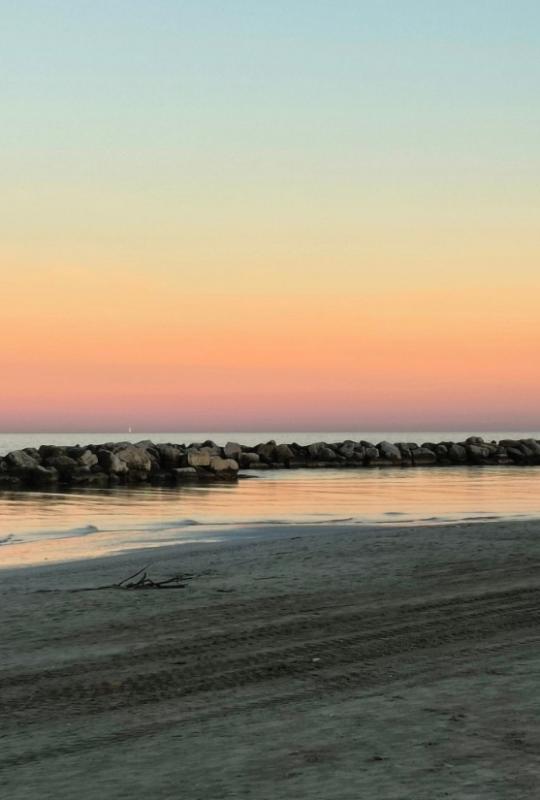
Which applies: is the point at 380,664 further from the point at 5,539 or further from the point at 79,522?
the point at 79,522

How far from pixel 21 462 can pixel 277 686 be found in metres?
40.1

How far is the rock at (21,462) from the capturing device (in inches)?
1746

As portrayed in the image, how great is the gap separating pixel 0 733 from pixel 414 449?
6232 cm

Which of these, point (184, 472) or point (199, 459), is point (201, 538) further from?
point (199, 459)

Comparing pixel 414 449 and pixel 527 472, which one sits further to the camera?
pixel 414 449

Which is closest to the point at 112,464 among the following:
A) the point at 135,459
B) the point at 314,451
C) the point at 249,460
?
the point at 135,459

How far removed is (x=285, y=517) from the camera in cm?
2516

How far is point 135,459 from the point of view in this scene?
46031 millimetres

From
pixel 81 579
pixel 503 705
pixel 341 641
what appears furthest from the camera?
pixel 81 579

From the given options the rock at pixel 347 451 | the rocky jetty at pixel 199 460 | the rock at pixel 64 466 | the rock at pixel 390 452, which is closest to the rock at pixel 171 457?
the rocky jetty at pixel 199 460

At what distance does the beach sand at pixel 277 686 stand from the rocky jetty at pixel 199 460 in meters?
28.9

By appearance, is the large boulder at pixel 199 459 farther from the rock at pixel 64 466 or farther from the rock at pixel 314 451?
the rock at pixel 314 451

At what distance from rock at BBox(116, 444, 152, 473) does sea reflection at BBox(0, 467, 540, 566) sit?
17.6 ft

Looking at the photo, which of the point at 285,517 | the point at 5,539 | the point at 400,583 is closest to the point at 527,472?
the point at 285,517
